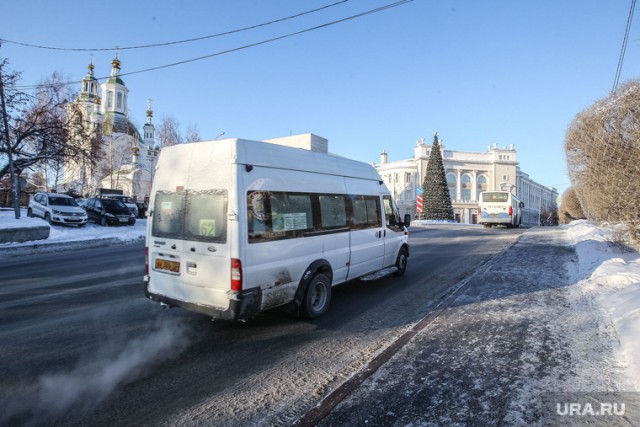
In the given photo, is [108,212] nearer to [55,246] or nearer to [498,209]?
[55,246]

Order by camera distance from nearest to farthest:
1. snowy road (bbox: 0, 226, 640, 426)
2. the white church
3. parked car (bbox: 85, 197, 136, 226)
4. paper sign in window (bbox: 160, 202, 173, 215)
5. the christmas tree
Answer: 1. snowy road (bbox: 0, 226, 640, 426)
2. paper sign in window (bbox: 160, 202, 173, 215)
3. parked car (bbox: 85, 197, 136, 226)
4. the white church
5. the christmas tree

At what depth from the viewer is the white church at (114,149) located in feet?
126

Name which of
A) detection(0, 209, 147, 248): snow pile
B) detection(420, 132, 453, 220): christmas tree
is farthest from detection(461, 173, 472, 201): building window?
detection(0, 209, 147, 248): snow pile

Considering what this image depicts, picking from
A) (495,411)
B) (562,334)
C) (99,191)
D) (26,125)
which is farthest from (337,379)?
(99,191)

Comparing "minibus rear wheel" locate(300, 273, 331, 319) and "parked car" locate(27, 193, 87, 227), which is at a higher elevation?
"parked car" locate(27, 193, 87, 227)

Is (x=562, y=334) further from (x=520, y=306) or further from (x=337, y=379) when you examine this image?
(x=337, y=379)

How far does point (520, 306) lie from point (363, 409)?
4177 millimetres

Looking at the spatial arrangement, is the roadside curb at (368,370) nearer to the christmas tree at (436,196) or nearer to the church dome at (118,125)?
the christmas tree at (436,196)

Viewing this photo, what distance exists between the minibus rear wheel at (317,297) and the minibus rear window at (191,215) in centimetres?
163

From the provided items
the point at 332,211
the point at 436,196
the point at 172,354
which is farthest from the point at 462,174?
the point at 172,354

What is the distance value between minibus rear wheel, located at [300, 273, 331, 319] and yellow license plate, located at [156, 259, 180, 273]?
1837 mm

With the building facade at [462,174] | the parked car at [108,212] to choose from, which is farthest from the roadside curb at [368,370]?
the building facade at [462,174]

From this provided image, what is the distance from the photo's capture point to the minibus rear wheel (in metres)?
5.44

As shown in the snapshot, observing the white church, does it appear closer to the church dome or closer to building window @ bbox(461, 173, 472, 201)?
the church dome
